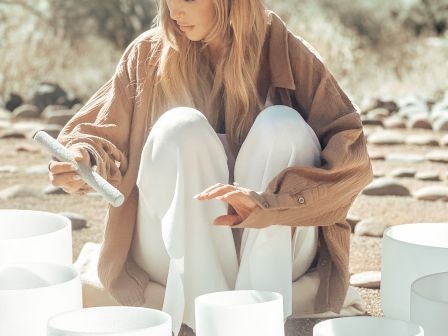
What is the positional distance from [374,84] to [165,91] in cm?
545

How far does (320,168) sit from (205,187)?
0.25m

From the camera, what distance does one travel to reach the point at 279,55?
269 cm

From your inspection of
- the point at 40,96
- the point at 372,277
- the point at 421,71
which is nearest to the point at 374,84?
the point at 421,71

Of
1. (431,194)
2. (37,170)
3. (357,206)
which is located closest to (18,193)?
(37,170)

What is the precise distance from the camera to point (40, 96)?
709cm

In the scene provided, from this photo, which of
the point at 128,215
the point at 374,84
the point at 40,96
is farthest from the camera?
the point at 374,84

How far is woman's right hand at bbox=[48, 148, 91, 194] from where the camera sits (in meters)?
2.39

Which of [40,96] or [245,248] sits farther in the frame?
[40,96]

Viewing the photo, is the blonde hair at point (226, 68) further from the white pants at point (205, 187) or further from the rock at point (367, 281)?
the rock at point (367, 281)

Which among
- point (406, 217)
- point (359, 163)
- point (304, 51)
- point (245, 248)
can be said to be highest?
point (304, 51)

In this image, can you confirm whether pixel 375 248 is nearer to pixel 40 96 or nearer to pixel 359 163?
pixel 359 163

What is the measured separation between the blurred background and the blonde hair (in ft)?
14.6

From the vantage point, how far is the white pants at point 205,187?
2449 millimetres

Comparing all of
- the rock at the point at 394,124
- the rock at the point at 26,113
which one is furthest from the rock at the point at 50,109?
the rock at the point at 394,124
